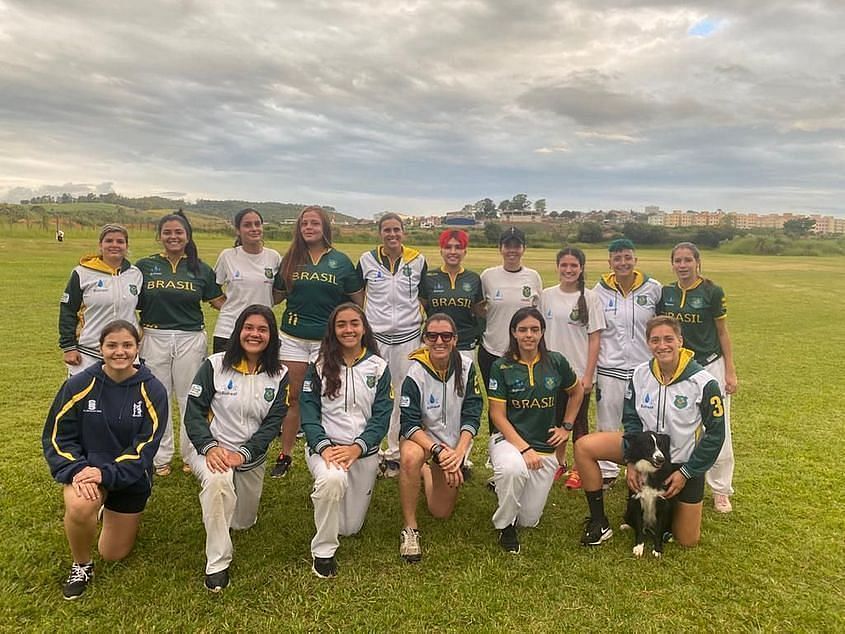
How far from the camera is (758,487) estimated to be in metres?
5.02

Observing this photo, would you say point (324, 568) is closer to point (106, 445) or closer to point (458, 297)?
point (106, 445)

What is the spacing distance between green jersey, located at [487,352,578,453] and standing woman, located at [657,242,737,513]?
1348 mm

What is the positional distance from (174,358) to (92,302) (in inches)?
30.5

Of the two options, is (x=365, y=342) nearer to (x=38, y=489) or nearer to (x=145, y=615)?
(x=145, y=615)

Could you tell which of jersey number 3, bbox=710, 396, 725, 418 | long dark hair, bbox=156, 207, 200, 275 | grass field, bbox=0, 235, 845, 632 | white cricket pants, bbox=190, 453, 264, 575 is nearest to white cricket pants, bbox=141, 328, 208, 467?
grass field, bbox=0, 235, 845, 632

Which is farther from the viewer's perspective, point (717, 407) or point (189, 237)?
point (189, 237)

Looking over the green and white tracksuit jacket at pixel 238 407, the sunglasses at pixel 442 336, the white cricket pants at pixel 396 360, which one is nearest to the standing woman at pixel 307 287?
the white cricket pants at pixel 396 360

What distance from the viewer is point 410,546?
3.78 meters

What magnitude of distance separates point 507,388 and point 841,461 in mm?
3896

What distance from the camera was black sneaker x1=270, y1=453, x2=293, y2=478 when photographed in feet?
16.6

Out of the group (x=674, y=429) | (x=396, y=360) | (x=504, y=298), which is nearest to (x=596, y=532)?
(x=674, y=429)

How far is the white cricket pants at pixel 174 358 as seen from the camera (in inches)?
188

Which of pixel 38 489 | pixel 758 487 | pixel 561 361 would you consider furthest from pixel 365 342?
pixel 758 487

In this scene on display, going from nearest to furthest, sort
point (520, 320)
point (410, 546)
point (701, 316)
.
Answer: point (410, 546)
point (520, 320)
point (701, 316)
